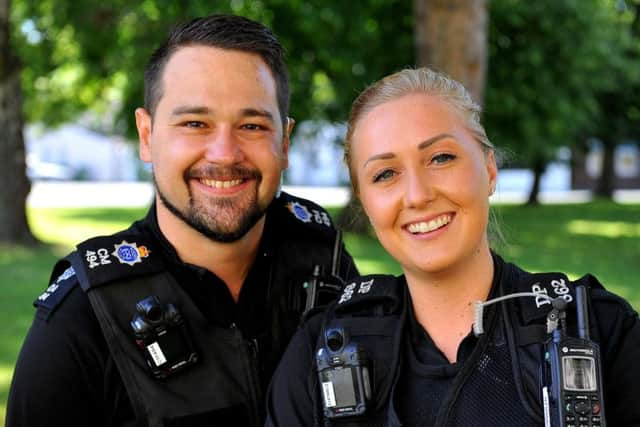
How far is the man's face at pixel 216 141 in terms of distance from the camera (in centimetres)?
301

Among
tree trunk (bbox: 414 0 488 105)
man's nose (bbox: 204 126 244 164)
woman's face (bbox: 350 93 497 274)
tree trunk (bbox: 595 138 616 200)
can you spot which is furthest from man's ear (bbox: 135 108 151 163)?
tree trunk (bbox: 595 138 616 200)

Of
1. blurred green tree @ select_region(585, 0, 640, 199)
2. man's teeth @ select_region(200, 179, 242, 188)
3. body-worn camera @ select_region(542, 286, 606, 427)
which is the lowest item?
body-worn camera @ select_region(542, 286, 606, 427)

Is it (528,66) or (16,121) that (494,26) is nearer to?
(528,66)

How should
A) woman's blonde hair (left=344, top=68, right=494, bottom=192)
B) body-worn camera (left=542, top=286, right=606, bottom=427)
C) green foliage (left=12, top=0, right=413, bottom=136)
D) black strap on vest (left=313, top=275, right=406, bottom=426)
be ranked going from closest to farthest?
1. body-worn camera (left=542, top=286, right=606, bottom=427)
2. black strap on vest (left=313, top=275, right=406, bottom=426)
3. woman's blonde hair (left=344, top=68, right=494, bottom=192)
4. green foliage (left=12, top=0, right=413, bottom=136)

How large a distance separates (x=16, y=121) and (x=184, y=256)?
1362 cm

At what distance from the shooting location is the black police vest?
2.24 m

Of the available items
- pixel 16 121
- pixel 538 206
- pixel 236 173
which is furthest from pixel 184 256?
pixel 538 206

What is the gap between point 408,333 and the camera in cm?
248

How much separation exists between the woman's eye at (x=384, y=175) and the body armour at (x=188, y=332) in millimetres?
836

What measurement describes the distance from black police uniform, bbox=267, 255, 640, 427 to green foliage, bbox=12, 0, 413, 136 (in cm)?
1049

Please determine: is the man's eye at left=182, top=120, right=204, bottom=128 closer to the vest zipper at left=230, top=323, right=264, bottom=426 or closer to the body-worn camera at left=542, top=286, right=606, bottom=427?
the vest zipper at left=230, top=323, right=264, bottom=426

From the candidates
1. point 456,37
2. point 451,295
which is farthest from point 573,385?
point 456,37

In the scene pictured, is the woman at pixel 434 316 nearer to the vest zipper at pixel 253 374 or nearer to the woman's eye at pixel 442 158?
the woman's eye at pixel 442 158

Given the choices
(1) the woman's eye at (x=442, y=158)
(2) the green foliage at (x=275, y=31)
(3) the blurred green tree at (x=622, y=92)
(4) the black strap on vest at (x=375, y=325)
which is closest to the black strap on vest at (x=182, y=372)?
(4) the black strap on vest at (x=375, y=325)
